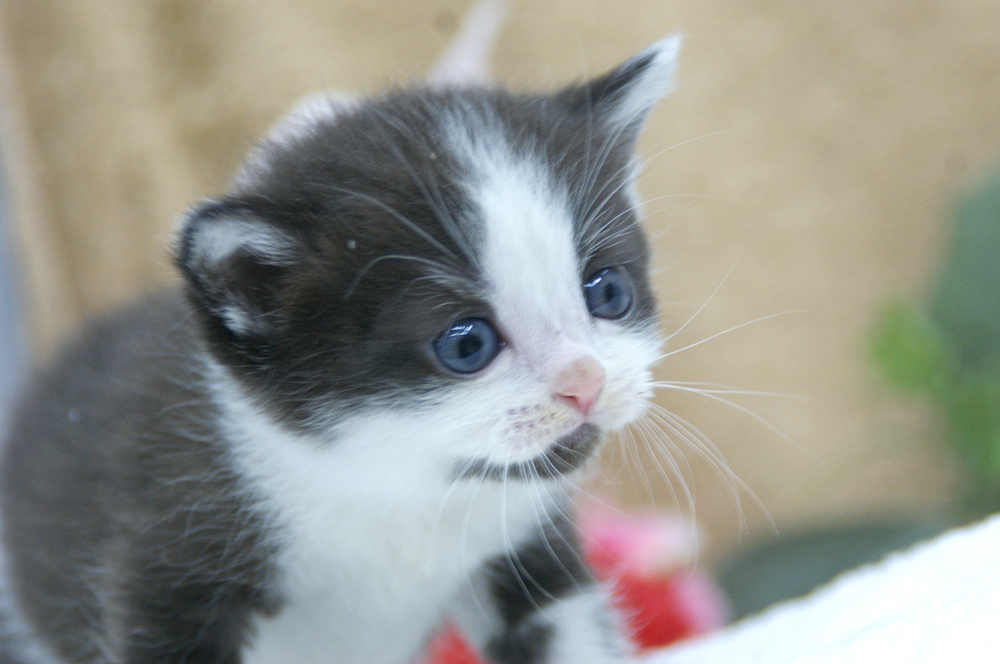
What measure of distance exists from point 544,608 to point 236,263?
0.65 metres

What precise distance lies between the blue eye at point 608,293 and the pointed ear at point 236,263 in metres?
0.36

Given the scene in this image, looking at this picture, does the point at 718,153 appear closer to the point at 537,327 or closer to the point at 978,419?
the point at 978,419

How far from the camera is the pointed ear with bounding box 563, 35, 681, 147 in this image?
1.30 metres

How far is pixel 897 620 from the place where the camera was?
3.28 ft

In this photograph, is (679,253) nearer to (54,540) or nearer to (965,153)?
(965,153)

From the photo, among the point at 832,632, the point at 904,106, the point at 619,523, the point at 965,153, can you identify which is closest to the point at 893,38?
the point at 904,106

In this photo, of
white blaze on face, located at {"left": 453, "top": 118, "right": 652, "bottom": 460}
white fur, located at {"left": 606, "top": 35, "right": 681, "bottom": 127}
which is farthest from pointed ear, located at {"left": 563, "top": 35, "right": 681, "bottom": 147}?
white blaze on face, located at {"left": 453, "top": 118, "right": 652, "bottom": 460}

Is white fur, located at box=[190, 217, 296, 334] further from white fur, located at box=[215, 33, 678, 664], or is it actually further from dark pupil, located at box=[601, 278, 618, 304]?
dark pupil, located at box=[601, 278, 618, 304]

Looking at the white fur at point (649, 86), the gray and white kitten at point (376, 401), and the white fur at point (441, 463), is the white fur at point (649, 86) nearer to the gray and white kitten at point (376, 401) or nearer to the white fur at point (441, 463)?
the gray and white kitten at point (376, 401)

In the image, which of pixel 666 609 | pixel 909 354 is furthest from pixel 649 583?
pixel 909 354

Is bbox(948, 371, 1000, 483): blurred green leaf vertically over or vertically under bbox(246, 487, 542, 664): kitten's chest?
under

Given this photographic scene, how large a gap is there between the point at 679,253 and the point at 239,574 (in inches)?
66.1

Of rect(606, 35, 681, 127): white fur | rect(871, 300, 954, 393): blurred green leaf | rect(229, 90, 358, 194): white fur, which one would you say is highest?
rect(229, 90, 358, 194): white fur

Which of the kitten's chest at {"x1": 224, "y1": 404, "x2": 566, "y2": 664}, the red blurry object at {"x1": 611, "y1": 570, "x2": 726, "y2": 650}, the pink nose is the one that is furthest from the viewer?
the red blurry object at {"x1": 611, "y1": 570, "x2": 726, "y2": 650}
